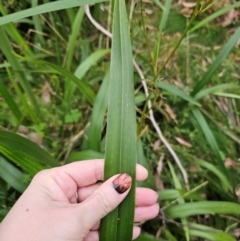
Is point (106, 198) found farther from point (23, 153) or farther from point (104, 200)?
point (23, 153)

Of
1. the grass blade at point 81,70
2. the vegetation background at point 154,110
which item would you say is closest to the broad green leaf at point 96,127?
the vegetation background at point 154,110

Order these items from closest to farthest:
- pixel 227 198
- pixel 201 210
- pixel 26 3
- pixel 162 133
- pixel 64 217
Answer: pixel 64 217, pixel 201 210, pixel 227 198, pixel 162 133, pixel 26 3

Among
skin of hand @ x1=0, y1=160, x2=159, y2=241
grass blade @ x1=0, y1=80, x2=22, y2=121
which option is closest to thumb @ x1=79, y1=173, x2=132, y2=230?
skin of hand @ x1=0, y1=160, x2=159, y2=241

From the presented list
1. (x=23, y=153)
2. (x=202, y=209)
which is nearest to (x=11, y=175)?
(x=23, y=153)

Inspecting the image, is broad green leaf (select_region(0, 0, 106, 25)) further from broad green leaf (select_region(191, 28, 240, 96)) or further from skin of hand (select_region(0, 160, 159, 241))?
broad green leaf (select_region(191, 28, 240, 96))

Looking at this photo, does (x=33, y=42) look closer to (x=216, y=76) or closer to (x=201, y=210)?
(x=216, y=76)

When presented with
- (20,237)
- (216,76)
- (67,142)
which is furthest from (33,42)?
(20,237)
